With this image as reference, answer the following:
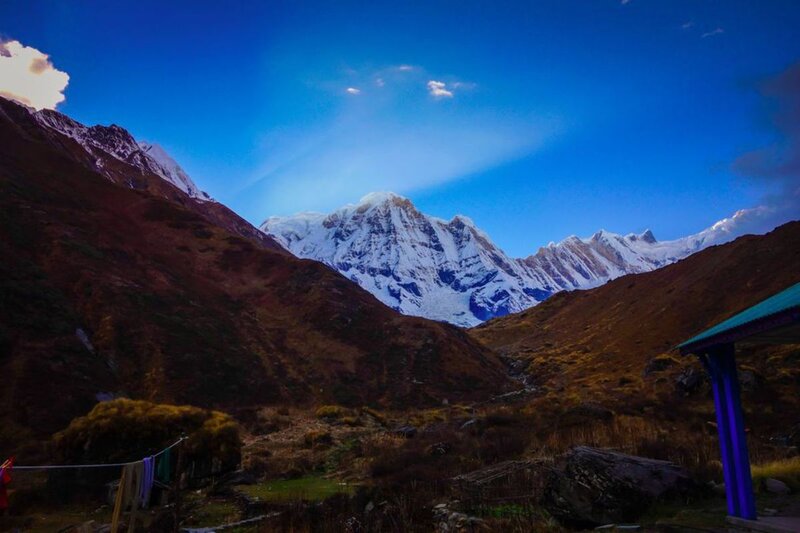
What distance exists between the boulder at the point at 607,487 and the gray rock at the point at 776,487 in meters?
Result: 1.78

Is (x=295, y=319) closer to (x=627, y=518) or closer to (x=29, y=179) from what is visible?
(x=29, y=179)

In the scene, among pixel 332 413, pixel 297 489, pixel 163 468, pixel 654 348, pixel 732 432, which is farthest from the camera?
pixel 654 348

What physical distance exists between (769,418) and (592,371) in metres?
35.4

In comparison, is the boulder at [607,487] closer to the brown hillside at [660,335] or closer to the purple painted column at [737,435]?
the purple painted column at [737,435]

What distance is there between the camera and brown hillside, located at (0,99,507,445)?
31344 millimetres

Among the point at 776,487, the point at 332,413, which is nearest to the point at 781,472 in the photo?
the point at 776,487

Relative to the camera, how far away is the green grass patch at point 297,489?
50.1 ft

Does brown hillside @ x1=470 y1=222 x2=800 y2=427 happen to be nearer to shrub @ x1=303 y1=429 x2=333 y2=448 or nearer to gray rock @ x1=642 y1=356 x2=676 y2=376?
gray rock @ x1=642 y1=356 x2=676 y2=376

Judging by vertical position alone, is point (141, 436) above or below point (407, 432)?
above

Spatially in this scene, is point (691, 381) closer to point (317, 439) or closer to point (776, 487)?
point (776, 487)

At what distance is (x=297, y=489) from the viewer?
16.9 meters

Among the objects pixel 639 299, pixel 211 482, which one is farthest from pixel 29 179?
pixel 639 299

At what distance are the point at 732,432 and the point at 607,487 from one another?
270cm

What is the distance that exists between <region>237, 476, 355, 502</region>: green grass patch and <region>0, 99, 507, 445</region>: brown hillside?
13.4 m
